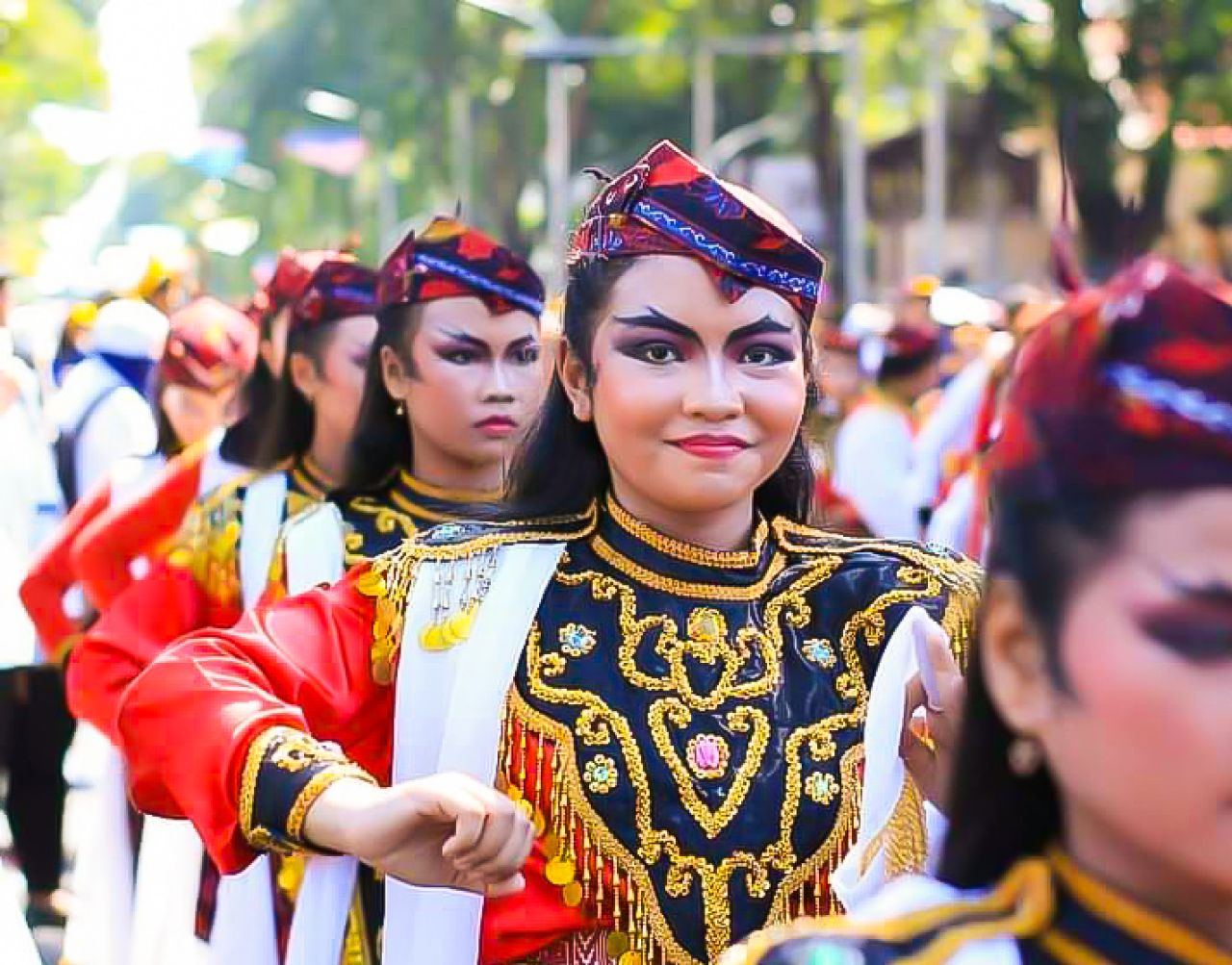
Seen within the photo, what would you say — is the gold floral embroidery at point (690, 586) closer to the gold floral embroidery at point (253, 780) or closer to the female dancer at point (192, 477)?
the gold floral embroidery at point (253, 780)

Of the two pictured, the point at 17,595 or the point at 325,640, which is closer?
the point at 325,640

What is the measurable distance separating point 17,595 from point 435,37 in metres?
38.3

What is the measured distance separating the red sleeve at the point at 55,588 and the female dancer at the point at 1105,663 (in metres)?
5.46

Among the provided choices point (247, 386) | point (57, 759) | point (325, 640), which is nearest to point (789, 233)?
point (325, 640)

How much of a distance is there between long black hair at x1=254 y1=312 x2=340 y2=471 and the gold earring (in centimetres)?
405

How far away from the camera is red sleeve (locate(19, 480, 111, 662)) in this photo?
725 cm

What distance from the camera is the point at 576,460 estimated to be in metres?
3.52

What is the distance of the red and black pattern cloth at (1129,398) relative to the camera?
1.86 m

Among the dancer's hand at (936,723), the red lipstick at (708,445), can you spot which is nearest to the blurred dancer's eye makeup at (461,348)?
the red lipstick at (708,445)

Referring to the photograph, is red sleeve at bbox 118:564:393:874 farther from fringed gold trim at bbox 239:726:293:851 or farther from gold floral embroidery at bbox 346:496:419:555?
gold floral embroidery at bbox 346:496:419:555

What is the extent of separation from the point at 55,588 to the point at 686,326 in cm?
430

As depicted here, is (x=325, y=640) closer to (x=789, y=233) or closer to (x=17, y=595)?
(x=789, y=233)

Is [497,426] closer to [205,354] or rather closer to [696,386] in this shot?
[696,386]

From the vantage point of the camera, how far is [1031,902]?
1979mm
